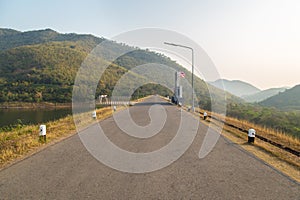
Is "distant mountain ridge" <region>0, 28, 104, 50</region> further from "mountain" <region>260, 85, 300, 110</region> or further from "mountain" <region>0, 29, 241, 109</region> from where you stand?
"mountain" <region>260, 85, 300, 110</region>

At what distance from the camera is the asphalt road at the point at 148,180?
189 inches

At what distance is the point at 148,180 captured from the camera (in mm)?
5637

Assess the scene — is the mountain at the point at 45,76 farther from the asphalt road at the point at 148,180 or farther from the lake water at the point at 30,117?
the asphalt road at the point at 148,180

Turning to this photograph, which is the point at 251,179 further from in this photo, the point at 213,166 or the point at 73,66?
the point at 73,66

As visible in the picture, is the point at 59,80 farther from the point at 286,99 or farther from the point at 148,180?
the point at 286,99

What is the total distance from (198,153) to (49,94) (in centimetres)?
6605

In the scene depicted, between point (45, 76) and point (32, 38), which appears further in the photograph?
point (32, 38)

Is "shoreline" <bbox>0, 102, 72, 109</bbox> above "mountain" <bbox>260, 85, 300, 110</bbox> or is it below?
below

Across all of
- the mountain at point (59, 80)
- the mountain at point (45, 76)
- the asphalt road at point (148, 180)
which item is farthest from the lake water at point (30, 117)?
the asphalt road at point (148, 180)

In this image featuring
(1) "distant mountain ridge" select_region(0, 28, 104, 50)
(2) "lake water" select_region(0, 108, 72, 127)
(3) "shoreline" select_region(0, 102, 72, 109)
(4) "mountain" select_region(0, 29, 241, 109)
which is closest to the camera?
(2) "lake water" select_region(0, 108, 72, 127)

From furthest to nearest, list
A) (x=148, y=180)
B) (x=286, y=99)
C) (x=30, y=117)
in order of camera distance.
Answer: (x=286, y=99) → (x=30, y=117) → (x=148, y=180)

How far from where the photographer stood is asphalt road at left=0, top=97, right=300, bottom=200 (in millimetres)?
4809

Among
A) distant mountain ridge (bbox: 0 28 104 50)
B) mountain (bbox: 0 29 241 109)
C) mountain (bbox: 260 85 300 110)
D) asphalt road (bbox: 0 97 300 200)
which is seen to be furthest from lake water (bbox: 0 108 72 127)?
distant mountain ridge (bbox: 0 28 104 50)

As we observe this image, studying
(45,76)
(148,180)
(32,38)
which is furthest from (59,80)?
(32,38)
